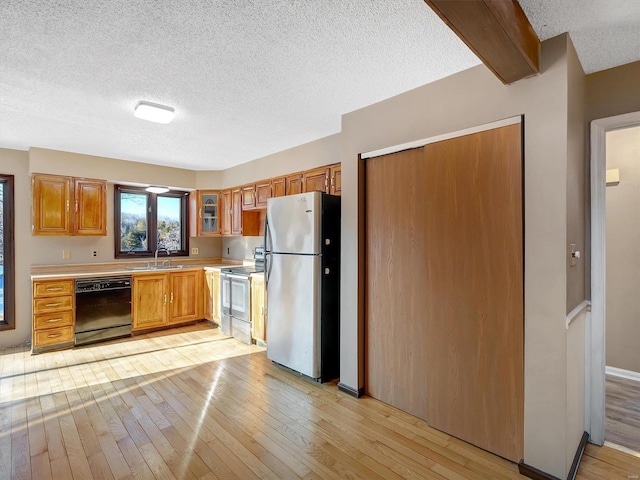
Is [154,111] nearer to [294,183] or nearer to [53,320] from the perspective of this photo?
[294,183]

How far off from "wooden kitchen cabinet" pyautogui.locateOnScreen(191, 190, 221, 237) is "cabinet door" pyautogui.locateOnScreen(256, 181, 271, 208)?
1.10 meters

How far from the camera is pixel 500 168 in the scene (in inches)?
80.6

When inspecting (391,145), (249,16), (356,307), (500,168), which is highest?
(249,16)

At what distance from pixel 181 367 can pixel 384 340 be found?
218cm

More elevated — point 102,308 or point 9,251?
point 9,251

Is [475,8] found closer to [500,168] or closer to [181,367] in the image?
[500,168]

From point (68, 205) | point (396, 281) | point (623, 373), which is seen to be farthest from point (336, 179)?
point (68, 205)

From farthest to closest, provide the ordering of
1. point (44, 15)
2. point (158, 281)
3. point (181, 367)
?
point (158, 281)
point (181, 367)
point (44, 15)

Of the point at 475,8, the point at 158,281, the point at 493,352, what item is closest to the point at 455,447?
the point at 493,352

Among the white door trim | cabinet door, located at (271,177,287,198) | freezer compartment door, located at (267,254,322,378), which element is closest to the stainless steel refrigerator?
freezer compartment door, located at (267,254,322,378)

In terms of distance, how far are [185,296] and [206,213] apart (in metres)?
1.38

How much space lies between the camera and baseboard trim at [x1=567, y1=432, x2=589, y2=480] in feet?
6.20

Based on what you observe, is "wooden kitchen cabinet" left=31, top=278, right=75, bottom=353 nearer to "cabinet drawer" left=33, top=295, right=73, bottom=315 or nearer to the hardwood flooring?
"cabinet drawer" left=33, top=295, right=73, bottom=315

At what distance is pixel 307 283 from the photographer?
3146mm
